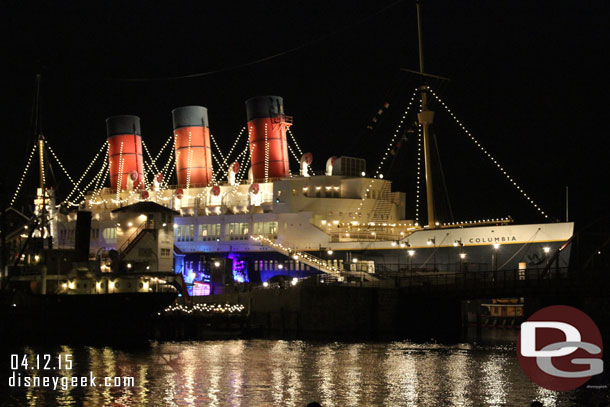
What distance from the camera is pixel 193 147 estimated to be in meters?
86.5

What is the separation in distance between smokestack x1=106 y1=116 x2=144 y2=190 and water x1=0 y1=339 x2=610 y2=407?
38.6m

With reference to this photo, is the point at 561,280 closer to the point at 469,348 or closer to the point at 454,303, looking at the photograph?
the point at 469,348

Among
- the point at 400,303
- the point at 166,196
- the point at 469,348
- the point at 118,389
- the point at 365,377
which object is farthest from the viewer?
the point at 166,196

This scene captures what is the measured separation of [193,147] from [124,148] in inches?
319

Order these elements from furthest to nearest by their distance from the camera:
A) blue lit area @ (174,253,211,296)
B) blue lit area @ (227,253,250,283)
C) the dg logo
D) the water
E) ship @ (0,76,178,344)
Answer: blue lit area @ (227,253,250,283), blue lit area @ (174,253,211,296), ship @ (0,76,178,344), the dg logo, the water

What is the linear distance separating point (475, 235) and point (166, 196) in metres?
32.4

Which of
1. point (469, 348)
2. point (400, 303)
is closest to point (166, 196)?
point (400, 303)

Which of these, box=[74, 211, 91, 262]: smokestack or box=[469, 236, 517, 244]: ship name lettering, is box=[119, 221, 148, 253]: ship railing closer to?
box=[74, 211, 91, 262]: smokestack

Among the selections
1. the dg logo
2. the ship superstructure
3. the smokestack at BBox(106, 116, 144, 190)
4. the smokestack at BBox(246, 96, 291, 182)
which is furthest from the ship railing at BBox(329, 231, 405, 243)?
the smokestack at BBox(106, 116, 144, 190)

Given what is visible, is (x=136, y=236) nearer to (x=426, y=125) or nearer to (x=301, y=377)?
(x=426, y=125)

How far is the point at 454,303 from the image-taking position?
65.2 meters

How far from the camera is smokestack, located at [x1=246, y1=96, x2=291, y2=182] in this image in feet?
266

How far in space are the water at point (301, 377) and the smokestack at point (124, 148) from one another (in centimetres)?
3857

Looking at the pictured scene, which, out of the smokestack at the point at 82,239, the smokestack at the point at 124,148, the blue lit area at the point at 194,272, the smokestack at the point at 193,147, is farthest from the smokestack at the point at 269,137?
the smokestack at the point at 82,239
